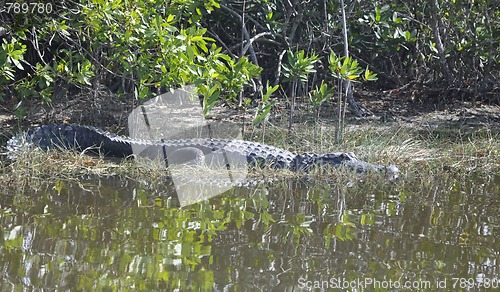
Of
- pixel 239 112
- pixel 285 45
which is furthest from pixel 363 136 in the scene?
pixel 285 45

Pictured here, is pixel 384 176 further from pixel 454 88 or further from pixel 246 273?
pixel 454 88

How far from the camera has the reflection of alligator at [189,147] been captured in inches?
233

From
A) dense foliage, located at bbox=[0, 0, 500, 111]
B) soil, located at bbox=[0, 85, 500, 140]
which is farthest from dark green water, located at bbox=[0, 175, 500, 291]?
soil, located at bbox=[0, 85, 500, 140]

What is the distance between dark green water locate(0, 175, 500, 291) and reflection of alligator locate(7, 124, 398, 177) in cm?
46

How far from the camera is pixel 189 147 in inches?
252

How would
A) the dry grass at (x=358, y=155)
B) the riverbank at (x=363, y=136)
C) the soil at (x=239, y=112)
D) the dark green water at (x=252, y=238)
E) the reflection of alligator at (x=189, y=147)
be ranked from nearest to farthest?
the dark green water at (x=252, y=238)
the dry grass at (x=358, y=155)
the riverbank at (x=363, y=136)
the reflection of alligator at (x=189, y=147)
the soil at (x=239, y=112)

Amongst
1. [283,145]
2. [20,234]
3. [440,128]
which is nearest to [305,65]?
[283,145]

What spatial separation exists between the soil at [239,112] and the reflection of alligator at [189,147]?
2.27 feet

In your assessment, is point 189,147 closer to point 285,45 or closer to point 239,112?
point 239,112

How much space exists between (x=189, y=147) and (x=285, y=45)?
117 inches

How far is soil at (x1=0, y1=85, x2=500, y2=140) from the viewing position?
24.7ft

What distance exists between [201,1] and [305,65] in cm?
112

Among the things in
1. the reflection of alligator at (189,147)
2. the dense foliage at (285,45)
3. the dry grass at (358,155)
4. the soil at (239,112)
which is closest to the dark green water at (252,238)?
the dry grass at (358,155)

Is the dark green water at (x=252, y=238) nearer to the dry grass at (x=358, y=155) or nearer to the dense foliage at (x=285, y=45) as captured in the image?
the dry grass at (x=358, y=155)
